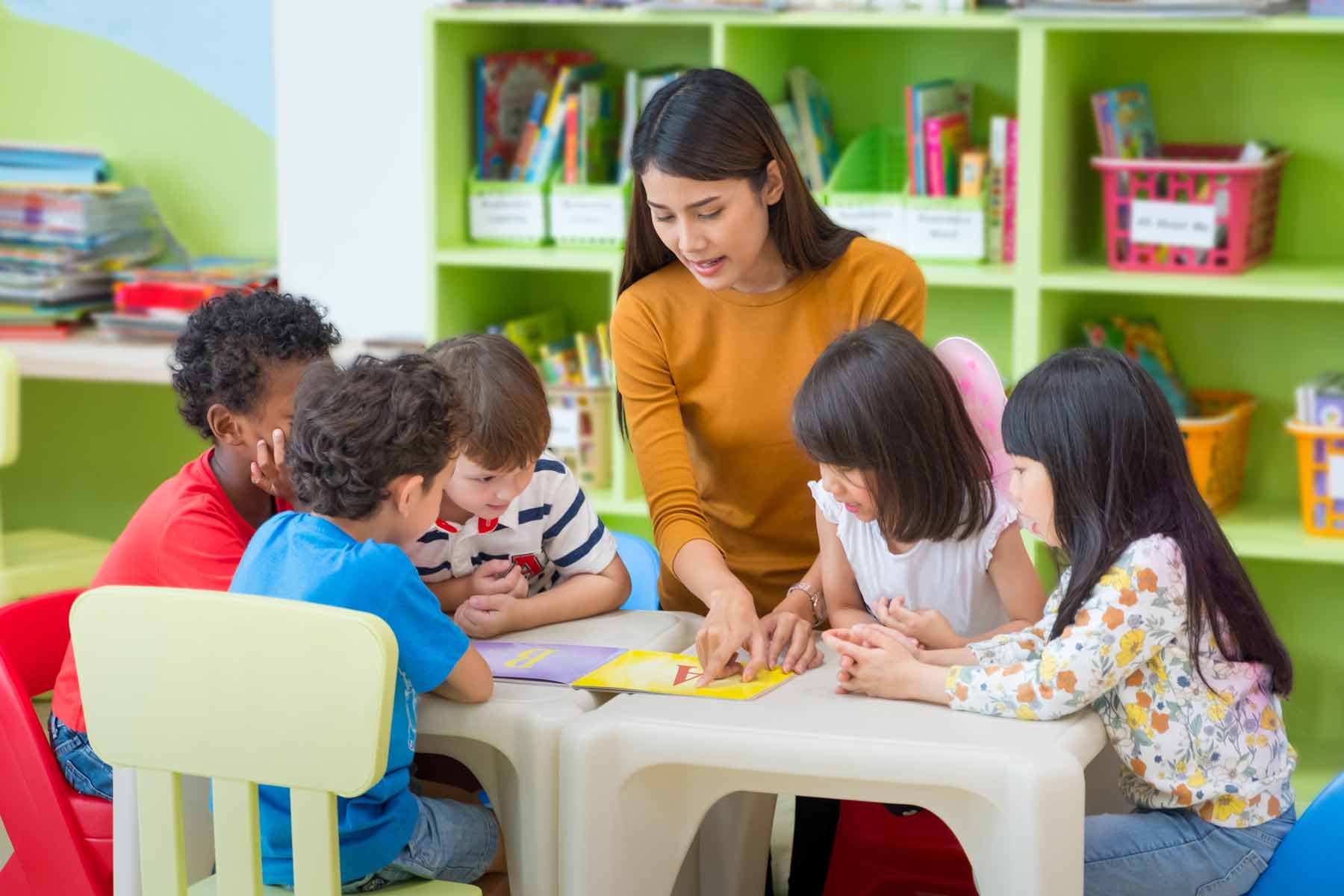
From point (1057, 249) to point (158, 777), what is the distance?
6.48ft

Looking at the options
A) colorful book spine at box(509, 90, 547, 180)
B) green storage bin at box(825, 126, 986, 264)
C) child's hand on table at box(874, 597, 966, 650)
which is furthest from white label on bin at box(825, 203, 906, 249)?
child's hand on table at box(874, 597, 966, 650)

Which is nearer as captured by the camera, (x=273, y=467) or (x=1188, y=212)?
(x=273, y=467)

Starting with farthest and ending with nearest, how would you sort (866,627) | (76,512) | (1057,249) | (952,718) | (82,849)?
(76,512) → (1057,249) → (82,849) → (866,627) → (952,718)

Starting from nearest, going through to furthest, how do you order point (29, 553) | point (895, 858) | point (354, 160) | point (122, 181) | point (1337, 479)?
1. point (895, 858)
2. point (1337, 479)
3. point (29, 553)
4. point (354, 160)
5. point (122, 181)

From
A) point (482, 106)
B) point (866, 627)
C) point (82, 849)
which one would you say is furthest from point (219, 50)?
point (866, 627)

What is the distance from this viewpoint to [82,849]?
162 centimetres

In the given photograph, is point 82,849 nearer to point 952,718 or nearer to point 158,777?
point 158,777

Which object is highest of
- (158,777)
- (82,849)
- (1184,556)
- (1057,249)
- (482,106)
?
(482,106)

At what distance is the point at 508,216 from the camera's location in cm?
307

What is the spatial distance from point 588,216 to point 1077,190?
912 mm

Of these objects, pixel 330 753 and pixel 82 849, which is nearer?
pixel 330 753

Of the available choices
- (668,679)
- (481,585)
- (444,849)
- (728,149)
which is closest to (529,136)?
(728,149)

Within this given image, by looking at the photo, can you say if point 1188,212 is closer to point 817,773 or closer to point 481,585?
point 481,585

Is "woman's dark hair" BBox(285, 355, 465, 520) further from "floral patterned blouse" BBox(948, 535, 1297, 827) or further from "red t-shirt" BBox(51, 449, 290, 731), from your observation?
"floral patterned blouse" BBox(948, 535, 1297, 827)
